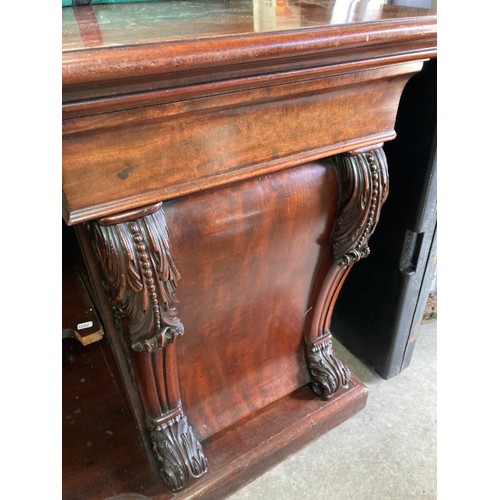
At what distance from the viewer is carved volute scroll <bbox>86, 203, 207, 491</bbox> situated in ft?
1.94

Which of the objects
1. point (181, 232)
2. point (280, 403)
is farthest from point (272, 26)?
point (280, 403)

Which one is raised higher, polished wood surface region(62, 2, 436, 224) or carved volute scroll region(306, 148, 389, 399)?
polished wood surface region(62, 2, 436, 224)

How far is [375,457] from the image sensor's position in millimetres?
1024

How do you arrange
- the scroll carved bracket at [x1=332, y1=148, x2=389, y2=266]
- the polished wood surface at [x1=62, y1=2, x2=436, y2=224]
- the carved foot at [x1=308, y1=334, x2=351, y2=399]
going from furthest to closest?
1. the carved foot at [x1=308, y1=334, x2=351, y2=399]
2. the scroll carved bracket at [x1=332, y1=148, x2=389, y2=266]
3. the polished wood surface at [x1=62, y1=2, x2=436, y2=224]

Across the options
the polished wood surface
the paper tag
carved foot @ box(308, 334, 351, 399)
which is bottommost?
carved foot @ box(308, 334, 351, 399)

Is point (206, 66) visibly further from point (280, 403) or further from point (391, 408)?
point (391, 408)

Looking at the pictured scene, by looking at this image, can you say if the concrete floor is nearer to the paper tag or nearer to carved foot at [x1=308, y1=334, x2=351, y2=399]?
carved foot at [x1=308, y1=334, x2=351, y2=399]

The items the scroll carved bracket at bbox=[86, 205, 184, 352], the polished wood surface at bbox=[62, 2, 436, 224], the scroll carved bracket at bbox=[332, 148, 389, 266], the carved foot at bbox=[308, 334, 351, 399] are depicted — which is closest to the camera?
the polished wood surface at bbox=[62, 2, 436, 224]

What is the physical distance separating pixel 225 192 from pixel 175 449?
494 millimetres

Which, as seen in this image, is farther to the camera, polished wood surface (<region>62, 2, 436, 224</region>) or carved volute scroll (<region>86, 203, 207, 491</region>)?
carved volute scroll (<region>86, 203, 207, 491</region>)

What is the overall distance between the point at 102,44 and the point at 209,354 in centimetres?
57

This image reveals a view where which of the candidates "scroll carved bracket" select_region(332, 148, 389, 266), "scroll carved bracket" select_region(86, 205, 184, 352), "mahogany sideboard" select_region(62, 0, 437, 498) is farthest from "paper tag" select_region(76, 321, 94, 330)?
"scroll carved bracket" select_region(332, 148, 389, 266)

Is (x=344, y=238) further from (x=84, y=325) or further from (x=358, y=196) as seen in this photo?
(x=84, y=325)

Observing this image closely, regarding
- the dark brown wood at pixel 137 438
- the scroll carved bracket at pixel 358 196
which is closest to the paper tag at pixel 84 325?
the dark brown wood at pixel 137 438
